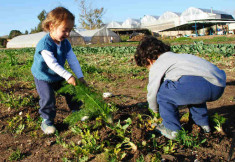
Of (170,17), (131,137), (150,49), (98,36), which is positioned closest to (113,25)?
(170,17)

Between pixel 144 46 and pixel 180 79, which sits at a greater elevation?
pixel 144 46

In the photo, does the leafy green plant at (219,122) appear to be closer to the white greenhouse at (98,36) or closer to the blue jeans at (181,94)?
the blue jeans at (181,94)

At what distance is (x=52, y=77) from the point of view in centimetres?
290

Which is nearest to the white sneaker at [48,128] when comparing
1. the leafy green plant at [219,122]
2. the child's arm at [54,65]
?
the child's arm at [54,65]

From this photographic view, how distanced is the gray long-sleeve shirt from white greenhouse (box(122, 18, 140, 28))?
5921cm

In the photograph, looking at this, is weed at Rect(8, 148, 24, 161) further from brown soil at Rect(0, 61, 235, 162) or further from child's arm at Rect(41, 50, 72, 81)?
child's arm at Rect(41, 50, 72, 81)

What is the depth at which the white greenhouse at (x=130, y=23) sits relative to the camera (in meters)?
60.1

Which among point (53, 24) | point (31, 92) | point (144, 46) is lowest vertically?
point (31, 92)

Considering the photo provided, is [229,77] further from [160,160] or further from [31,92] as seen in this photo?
[31,92]

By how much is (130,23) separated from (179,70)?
6074 centimetres

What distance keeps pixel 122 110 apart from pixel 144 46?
0.98m

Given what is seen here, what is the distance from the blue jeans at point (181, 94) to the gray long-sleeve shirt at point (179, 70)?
52 mm

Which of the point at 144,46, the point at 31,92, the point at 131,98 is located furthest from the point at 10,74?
the point at 144,46

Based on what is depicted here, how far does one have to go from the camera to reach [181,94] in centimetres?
225
